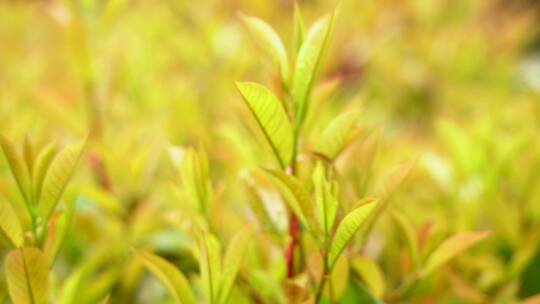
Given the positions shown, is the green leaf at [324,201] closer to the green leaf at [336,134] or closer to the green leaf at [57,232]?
the green leaf at [336,134]

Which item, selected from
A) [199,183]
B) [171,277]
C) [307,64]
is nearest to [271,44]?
[307,64]

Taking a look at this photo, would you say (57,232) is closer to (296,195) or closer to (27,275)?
(27,275)

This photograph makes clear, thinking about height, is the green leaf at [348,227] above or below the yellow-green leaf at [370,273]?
above

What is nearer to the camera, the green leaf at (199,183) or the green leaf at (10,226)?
the green leaf at (10,226)

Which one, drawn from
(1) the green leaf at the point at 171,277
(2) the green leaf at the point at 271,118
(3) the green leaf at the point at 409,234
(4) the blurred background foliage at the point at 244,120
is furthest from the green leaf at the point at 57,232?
(3) the green leaf at the point at 409,234

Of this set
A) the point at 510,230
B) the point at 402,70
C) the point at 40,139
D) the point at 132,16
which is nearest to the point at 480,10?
the point at 402,70

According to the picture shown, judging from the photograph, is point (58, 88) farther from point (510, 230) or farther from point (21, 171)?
point (510, 230)
